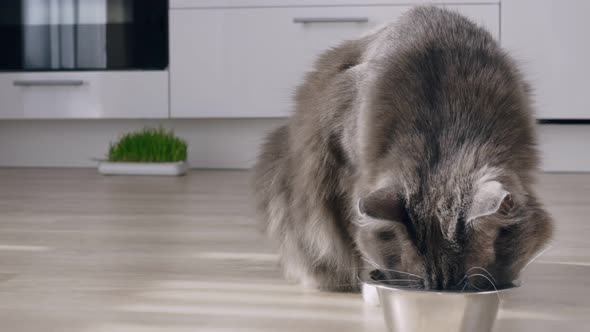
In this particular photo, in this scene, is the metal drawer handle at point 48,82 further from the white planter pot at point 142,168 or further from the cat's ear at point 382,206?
the cat's ear at point 382,206

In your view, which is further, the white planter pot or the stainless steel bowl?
the white planter pot

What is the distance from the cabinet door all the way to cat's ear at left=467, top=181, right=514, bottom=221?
7.89 ft

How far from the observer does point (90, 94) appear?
3.45 metres

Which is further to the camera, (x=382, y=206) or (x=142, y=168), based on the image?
(x=142, y=168)

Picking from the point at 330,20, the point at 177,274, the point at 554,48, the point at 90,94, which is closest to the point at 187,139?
the point at 90,94

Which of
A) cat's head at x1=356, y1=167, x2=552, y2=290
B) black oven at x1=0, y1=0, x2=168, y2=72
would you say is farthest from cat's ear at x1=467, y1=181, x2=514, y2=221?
black oven at x1=0, y1=0, x2=168, y2=72

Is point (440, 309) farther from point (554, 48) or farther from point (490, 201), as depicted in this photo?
point (554, 48)

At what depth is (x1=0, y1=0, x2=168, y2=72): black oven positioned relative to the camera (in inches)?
136

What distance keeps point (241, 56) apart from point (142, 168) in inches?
24.4

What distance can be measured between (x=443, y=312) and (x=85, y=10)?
2.83 meters

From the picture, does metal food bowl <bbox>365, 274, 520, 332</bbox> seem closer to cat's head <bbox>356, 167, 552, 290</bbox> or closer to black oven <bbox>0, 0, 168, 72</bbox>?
cat's head <bbox>356, 167, 552, 290</bbox>

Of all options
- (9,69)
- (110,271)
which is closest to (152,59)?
(9,69)

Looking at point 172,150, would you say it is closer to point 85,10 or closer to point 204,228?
point 85,10

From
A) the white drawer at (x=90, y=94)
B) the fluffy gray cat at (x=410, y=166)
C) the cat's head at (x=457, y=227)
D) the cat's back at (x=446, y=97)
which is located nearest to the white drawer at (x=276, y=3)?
the white drawer at (x=90, y=94)
